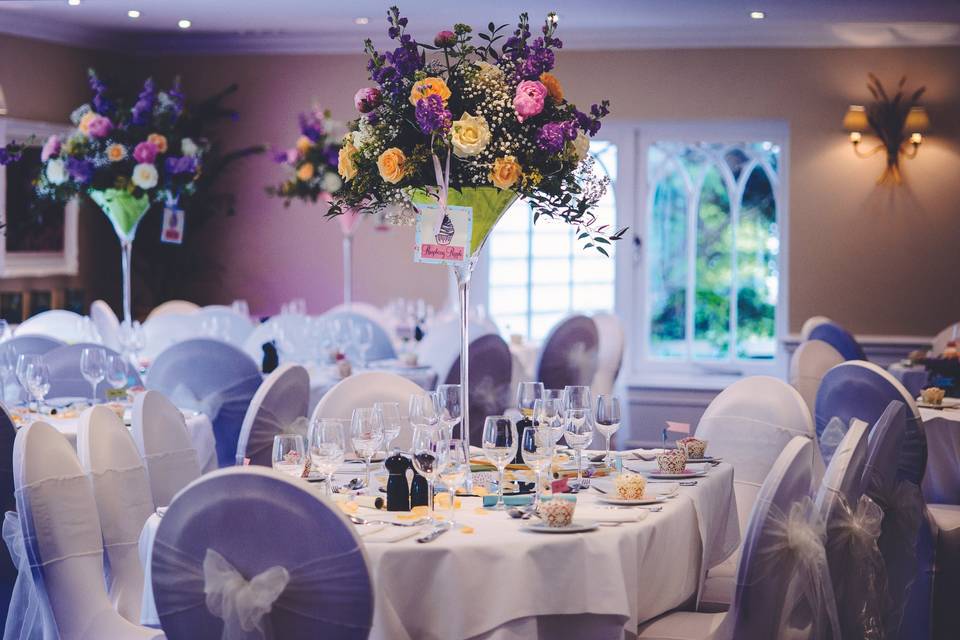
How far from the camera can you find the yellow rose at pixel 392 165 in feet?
10.3

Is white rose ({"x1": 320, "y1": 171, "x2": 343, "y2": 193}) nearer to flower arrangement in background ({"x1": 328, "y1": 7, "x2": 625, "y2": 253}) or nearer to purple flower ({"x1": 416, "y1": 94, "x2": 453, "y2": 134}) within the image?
flower arrangement in background ({"x1": 328, "y1": 7, "x2": 625, "y2": 253})

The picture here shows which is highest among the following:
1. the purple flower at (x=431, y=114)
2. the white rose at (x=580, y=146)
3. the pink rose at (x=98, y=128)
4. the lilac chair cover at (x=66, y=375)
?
the pink rose at (x=98, y=128)

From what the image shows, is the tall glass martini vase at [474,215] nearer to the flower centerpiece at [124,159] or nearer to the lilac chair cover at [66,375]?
the lilac chair cover at [66,375]


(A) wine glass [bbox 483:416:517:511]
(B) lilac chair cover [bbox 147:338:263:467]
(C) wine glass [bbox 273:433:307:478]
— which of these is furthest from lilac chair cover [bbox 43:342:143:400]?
(A) wine glass [bbox 483:416:517:511]

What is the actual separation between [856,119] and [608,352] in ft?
8.72

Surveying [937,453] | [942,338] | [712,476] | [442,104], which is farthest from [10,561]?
[942,338]

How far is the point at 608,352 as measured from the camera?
7.21 m

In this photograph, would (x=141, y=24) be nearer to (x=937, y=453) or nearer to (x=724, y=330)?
(x=724, y=330)

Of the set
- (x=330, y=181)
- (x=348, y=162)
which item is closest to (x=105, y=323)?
(x=330, y=181)

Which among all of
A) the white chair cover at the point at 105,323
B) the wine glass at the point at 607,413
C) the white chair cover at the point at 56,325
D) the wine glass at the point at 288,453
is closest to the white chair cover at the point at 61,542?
the wine glass at the point at 288,453

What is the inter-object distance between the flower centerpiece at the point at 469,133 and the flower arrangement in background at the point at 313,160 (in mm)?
4480

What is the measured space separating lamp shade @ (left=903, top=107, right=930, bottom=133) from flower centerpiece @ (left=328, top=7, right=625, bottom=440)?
5.64 meters

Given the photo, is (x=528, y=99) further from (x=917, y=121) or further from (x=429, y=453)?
(x=917, y=121)

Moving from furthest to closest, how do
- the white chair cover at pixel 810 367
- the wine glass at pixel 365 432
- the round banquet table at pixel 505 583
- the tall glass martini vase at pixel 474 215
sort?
1. the white chair cover at pixel 810 367
2. the tall glass martini vase at pixel 474 215
3. the wine glass at pixel 365 432
4. the round banquet table at pixel 505 583
